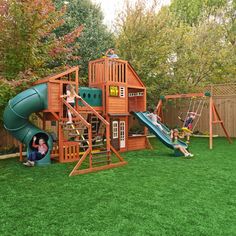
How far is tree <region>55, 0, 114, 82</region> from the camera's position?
541 inches

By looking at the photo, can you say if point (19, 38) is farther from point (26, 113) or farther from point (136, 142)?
point (136, 142)

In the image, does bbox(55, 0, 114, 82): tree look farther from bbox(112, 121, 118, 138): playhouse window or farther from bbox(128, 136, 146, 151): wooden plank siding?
bbox(128, 136, 146, 151): wooden plank siding

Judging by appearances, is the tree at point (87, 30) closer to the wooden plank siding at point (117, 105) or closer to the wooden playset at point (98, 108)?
the wooden playset at point (98, 108)

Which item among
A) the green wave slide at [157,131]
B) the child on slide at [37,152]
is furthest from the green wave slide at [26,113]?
the green wave slide at [157,131]

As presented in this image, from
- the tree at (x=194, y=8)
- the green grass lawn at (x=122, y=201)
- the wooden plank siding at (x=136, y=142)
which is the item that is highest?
the tree at (x=194, y=8)

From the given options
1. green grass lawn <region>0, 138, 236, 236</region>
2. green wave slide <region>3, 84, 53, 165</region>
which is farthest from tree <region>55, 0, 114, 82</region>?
green grass lawn <region>0, 138, 236, 236</region>

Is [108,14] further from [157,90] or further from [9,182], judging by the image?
[9,182]

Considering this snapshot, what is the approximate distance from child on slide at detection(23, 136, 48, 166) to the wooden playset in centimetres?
49

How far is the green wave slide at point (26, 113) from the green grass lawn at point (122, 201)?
36.9 inches

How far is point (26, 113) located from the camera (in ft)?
25.1

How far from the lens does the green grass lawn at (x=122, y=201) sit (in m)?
3.41

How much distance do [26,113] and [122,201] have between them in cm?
439

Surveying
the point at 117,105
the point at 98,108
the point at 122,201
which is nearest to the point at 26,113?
the point at 98,108

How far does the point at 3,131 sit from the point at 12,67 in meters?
2.73
